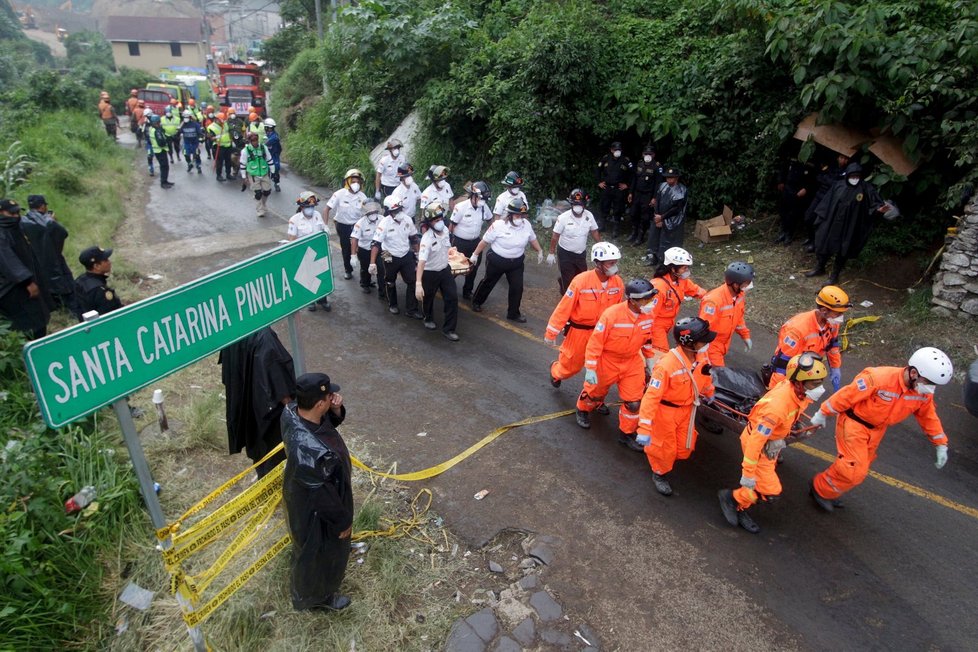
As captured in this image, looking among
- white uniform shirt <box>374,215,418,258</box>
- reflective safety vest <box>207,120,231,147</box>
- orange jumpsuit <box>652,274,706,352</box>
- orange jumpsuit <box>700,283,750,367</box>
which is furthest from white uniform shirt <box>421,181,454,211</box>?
reflective safety vest <box>207,120,231,147</box>

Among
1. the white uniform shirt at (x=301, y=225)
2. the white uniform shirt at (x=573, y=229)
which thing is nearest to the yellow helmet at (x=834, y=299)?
the white uniform shirt at (x=573, y=229)

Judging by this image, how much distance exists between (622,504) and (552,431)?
1220 mm

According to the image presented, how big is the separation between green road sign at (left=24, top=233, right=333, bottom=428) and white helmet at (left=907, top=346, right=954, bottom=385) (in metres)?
4.29

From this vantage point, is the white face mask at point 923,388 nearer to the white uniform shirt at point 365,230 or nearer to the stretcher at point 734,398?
the stretcher at point 734,398

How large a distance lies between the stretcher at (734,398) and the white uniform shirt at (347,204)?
609cm

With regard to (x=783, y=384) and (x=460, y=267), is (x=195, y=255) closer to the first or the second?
(x=460, y=267)

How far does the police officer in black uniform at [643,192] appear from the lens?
11031 millimetres

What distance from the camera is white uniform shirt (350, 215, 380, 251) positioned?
902 centimetres

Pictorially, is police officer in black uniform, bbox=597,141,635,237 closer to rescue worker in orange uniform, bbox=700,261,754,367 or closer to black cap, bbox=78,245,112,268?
rescue worker in orange uniform, bbox=700,261,754,367

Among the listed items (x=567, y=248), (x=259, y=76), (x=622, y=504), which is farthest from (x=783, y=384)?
(x=259, y=76)

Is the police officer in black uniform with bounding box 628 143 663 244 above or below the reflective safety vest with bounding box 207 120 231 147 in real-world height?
above

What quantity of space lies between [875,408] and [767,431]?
0.96 metres

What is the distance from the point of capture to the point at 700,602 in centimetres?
421

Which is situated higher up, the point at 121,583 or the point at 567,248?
the point at 567,248
